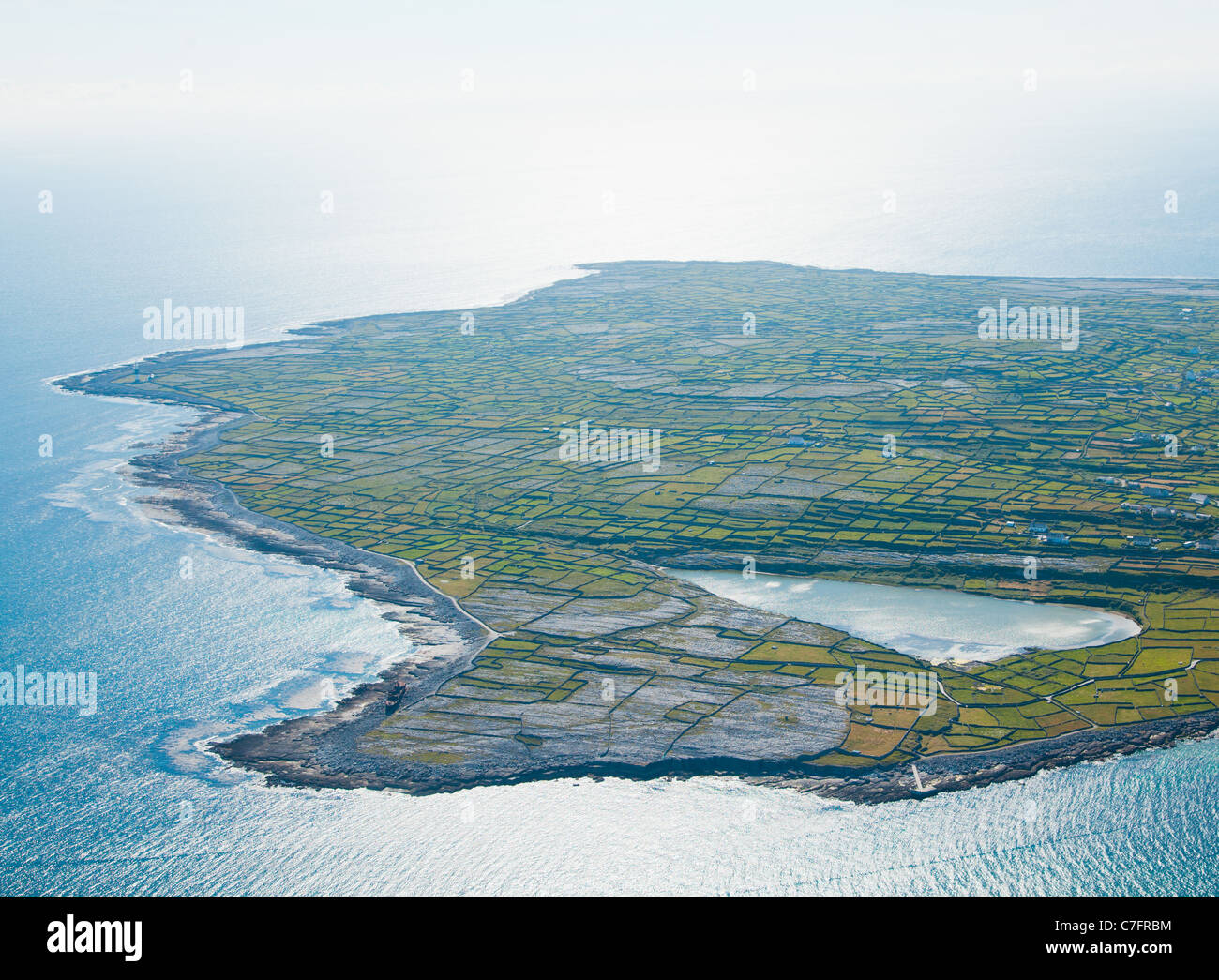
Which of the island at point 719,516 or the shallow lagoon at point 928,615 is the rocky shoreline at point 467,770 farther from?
the shallow lagoon at point 928,615

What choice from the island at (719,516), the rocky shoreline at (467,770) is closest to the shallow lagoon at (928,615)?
the island at (719,516)

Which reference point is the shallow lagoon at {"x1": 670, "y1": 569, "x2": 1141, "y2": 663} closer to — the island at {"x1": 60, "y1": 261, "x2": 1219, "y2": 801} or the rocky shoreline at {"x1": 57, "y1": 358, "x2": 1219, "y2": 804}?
the island at {"x1": 60, "y1": 261, "x2": 1219, "y2": 801}

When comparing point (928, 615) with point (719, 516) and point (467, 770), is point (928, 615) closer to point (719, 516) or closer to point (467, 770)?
point (719, 516)

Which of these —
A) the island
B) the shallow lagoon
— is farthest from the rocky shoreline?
the shallow lagoon

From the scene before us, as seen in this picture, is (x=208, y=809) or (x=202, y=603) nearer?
(x=208, y=809)
